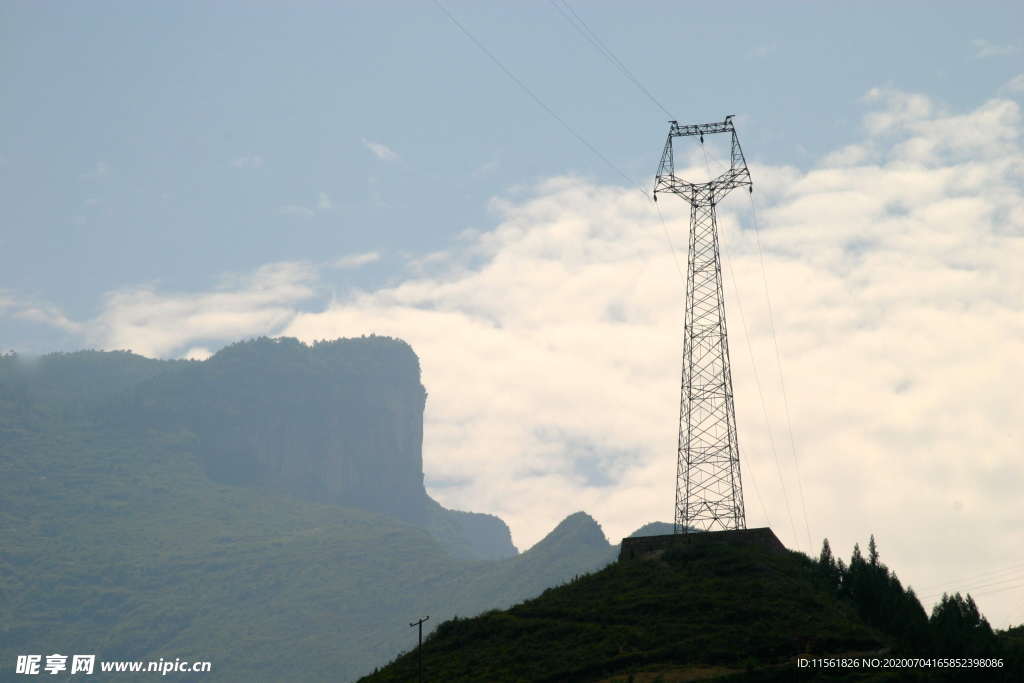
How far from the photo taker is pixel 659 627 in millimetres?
66562

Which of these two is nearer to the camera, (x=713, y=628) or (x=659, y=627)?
(x=713, y=628)

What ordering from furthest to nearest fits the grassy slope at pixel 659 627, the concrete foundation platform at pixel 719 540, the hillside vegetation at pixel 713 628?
the concrete foundation platform at pixel 719 540 → the grassy slope at pixel 659 627 → the hillside vegetation at pixel 713 628

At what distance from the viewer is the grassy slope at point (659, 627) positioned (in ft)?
201

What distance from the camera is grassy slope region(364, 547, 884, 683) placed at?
201ft

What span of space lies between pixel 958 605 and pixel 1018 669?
17.0 m

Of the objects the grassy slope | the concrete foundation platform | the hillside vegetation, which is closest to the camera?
the hillside vegetation

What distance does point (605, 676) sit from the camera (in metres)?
60.9

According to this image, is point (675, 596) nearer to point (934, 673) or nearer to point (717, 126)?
point (934, 673)

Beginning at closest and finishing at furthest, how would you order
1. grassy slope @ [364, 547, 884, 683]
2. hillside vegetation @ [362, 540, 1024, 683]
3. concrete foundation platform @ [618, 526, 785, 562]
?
hillside vegetation @ [362, 540, 1024, 683], grassy slope @ [364, 547, 884, 683], concrete foundation platform @ [618, 526, 785, 562]

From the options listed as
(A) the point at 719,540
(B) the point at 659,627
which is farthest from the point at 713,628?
(A) the point at 719,540

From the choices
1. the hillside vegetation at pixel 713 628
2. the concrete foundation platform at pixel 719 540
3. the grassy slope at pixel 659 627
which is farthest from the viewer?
the concrete foundation platform at pixel 719 540

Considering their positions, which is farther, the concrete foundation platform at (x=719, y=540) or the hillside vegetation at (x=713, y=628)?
the concrete foundation platform at (x=719, y=540)

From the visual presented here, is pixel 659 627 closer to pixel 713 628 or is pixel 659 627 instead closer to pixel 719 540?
pixel 713 628

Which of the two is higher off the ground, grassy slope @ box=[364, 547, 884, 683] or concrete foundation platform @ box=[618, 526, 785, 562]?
concrete foundation platform @ box=[618, 526, 785, 562]
